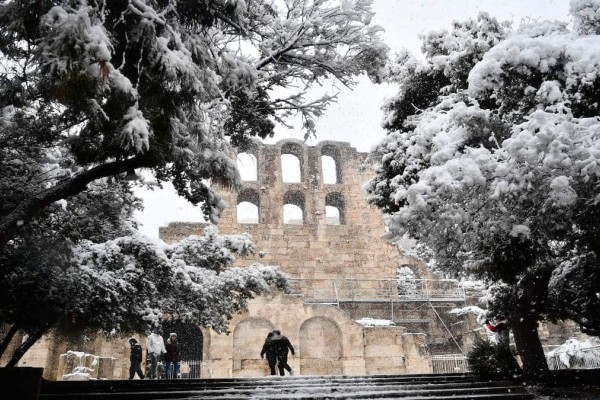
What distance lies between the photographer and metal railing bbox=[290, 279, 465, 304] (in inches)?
813

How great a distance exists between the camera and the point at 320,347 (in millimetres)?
16938

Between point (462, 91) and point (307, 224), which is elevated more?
point (307, 224)

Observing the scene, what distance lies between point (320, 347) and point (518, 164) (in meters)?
12.8

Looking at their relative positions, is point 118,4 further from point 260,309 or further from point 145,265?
point 260,309

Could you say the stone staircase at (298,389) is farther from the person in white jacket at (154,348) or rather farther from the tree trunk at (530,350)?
the person in white jacket at (154,348)

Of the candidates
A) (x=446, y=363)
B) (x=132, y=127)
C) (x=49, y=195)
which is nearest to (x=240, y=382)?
(x=49, y=195)

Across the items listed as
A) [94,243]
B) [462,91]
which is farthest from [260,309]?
[462,91]

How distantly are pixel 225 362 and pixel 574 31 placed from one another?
13481 millimetres

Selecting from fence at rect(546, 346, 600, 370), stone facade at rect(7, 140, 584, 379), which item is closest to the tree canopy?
stone facade at rect(7, 140, 584, 379)

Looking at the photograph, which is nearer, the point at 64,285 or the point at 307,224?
the point at 64,285

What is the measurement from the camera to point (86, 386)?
657 cm

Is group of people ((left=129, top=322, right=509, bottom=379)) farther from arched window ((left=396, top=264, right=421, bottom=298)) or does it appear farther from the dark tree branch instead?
arched window ((left=396, top=264, right=421, bottom=298))

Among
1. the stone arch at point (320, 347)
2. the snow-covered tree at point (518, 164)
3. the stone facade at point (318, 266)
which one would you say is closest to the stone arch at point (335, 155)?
the stone facade at point (318, 266)

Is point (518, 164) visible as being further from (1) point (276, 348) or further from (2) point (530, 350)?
(1) point (276, 348)
